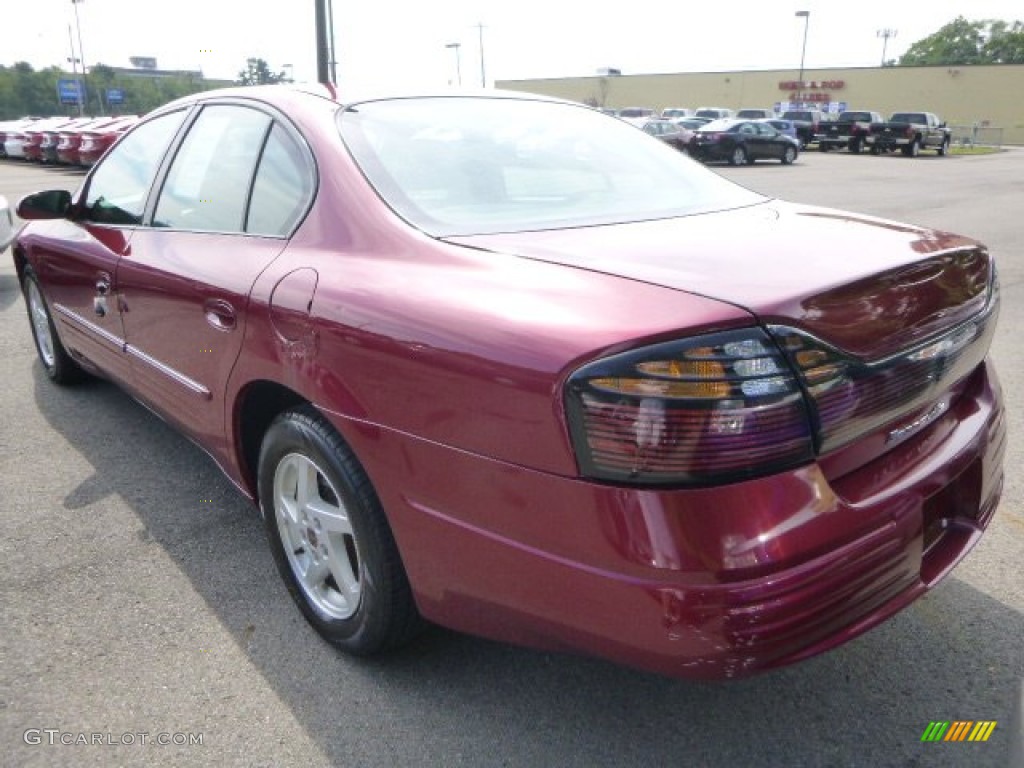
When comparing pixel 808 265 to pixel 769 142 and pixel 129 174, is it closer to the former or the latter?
pixel 129 174

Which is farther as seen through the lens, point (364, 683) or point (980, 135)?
point (980, 135)

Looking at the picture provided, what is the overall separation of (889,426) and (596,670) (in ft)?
3.43

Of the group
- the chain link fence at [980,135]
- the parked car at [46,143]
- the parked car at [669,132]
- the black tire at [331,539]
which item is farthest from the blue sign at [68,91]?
the black tire at [331,539]

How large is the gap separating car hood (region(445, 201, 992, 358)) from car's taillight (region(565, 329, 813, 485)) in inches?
4.7

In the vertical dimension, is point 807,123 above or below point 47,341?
above

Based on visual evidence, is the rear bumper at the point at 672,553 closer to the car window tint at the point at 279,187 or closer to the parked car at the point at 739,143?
the car window tint at the point at 279,187

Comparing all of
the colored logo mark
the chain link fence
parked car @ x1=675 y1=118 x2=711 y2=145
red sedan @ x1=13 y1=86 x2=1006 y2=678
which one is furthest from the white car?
the chain link fence

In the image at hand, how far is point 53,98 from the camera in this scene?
268ft

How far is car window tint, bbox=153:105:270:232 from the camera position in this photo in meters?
2.83

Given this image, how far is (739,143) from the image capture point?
2822 centimetres

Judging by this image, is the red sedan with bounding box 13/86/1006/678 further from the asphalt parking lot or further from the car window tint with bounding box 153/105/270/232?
the asphalt parking lot

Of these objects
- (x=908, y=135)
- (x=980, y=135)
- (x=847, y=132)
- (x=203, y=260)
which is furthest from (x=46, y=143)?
(x=980, y=135)

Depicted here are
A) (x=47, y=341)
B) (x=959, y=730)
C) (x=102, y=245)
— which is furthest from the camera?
(x=47, y=341)

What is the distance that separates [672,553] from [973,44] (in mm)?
114777
